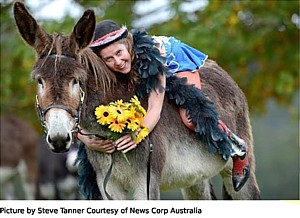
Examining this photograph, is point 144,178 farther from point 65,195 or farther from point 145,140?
point 65,195

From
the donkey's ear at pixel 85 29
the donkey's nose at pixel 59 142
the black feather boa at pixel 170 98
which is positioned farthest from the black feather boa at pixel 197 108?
the donkey's nose at pixel 59 142

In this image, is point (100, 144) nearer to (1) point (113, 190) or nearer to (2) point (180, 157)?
(1) point (113, 190)

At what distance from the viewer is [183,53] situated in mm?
4910

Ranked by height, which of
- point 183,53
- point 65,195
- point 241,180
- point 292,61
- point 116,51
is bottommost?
point 65,195

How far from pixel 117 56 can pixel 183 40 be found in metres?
5.12

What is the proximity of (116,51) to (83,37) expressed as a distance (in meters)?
0.30

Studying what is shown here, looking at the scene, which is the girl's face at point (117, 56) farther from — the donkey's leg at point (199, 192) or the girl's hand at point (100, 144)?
the donkey's leg at point (199, 192)

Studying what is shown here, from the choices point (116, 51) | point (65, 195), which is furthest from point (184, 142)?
point (65, 195)

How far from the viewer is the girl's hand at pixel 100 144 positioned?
176 inches

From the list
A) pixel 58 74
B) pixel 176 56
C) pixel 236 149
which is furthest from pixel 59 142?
pixel 236 149

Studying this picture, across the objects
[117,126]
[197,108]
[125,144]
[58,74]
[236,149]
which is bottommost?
[236,149]

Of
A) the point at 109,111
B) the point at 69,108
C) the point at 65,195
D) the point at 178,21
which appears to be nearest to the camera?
the point at 69,108

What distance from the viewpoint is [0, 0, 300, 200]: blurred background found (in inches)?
394

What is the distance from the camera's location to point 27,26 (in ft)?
14.0
